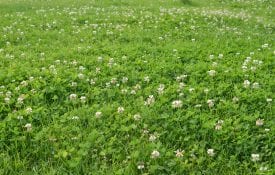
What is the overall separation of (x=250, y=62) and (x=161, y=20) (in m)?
6.41

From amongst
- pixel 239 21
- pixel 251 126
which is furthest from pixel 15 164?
pixel 239 21

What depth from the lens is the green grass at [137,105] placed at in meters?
5.99

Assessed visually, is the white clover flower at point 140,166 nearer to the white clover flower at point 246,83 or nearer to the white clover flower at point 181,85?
the white clover flower at point 181,85

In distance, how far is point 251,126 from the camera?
6484 mm

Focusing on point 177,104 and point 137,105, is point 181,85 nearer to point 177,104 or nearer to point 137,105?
point 177,104

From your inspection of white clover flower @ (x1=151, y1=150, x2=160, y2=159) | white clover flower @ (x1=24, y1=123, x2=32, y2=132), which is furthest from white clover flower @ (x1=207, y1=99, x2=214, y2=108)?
white clover flower @ (x1=24, y1=123, x2=32, y2=132)

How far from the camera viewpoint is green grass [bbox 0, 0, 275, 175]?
19.6ft

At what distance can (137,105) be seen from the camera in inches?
288

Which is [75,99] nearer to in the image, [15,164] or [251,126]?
[15,164]

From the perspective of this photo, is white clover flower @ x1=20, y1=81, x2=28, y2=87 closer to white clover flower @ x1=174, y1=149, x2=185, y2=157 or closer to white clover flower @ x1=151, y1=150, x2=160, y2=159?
white clover flower @ x1=151, y1=150, x2=160, y2=159

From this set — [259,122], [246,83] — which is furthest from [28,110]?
[246,83]

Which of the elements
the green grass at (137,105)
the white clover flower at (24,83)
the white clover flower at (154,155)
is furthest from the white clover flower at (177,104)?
the white clover flower at (24,83)

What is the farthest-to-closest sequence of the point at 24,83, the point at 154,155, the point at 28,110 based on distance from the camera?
the point at 24,83 < the point at 28,110 < the point at 154,155

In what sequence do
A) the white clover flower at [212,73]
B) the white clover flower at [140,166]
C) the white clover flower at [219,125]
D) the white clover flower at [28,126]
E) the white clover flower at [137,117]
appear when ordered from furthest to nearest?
1. the white clover flower at [212,73]
2. the white clover flower at [137,117]
3. the white clover flower at [28,126]
4. the white clover flower at [219,125]
5. the white clover flower at [140,166]
